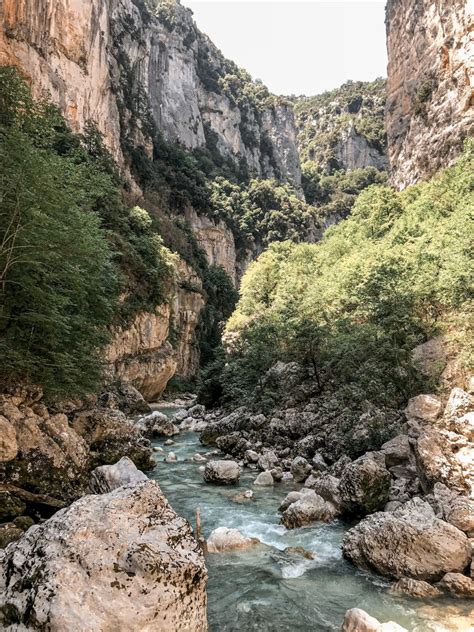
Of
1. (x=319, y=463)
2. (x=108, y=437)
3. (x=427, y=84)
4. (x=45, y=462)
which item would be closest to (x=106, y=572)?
(x=45, y=462)

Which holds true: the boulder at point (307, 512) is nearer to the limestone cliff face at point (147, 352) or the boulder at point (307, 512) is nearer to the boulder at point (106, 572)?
the boulder at point (106, 572)

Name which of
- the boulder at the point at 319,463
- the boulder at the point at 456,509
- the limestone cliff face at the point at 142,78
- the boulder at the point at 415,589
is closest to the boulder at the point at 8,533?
the boulder at the point at 415,589

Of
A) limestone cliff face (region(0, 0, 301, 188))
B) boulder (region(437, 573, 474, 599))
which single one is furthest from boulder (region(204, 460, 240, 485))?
limestone cliff face (region(0, 0, 301, 188))

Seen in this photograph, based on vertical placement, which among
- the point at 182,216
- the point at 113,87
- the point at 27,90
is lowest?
the point at 27,90

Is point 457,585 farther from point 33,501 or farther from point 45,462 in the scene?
point 45,462

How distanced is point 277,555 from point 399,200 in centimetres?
3143

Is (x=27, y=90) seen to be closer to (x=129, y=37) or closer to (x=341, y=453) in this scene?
(x=341, y=453)

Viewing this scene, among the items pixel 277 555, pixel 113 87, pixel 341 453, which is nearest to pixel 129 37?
pixel 113 87

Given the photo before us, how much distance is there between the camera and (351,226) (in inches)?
1438

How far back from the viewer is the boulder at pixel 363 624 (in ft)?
16.5

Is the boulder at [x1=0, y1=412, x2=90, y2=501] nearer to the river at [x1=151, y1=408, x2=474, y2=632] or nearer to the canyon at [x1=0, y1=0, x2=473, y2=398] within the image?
the river at [x1=151, y1=408, x2=474, y2=632]

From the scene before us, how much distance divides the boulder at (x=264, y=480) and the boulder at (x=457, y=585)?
253 inches

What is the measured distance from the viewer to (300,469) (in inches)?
515

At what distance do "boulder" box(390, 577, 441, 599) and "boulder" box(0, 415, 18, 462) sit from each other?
24.9 ft
